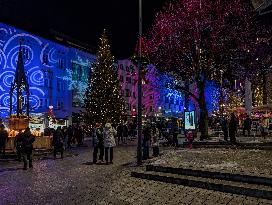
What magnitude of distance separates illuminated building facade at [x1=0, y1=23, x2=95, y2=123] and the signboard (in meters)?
24.0

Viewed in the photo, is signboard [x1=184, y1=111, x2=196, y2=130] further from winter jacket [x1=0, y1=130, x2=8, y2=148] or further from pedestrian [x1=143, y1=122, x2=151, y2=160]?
winter jacket [x1=0, y1=130, x2=8, y2=148]

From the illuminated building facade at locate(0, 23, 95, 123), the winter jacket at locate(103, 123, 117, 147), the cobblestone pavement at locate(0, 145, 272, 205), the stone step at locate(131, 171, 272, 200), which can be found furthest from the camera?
the illuminated building facade at locate(0, 23, 95, 123)

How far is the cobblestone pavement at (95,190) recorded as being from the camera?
31.6 feet

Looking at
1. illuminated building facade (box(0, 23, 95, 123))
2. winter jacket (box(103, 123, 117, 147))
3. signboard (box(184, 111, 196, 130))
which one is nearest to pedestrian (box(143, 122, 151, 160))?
winter jacket (box(103, 123, 117, 147))

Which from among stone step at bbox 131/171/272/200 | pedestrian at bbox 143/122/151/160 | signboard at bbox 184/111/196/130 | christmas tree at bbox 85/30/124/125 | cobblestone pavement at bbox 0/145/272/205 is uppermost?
christmas tree at bbox 85/30/124/125

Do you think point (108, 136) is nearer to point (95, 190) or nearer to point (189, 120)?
point (95, 190)

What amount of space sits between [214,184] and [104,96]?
30.6 m

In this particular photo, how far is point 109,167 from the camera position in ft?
55.1

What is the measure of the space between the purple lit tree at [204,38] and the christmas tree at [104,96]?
8571 mm

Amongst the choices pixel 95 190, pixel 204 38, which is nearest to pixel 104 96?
pixel 204 38

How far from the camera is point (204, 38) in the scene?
31125mm

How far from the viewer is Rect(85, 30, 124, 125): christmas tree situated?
4034cm

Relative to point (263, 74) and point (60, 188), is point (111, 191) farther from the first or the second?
point (263, 74)

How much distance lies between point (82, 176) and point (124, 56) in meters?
61.2
